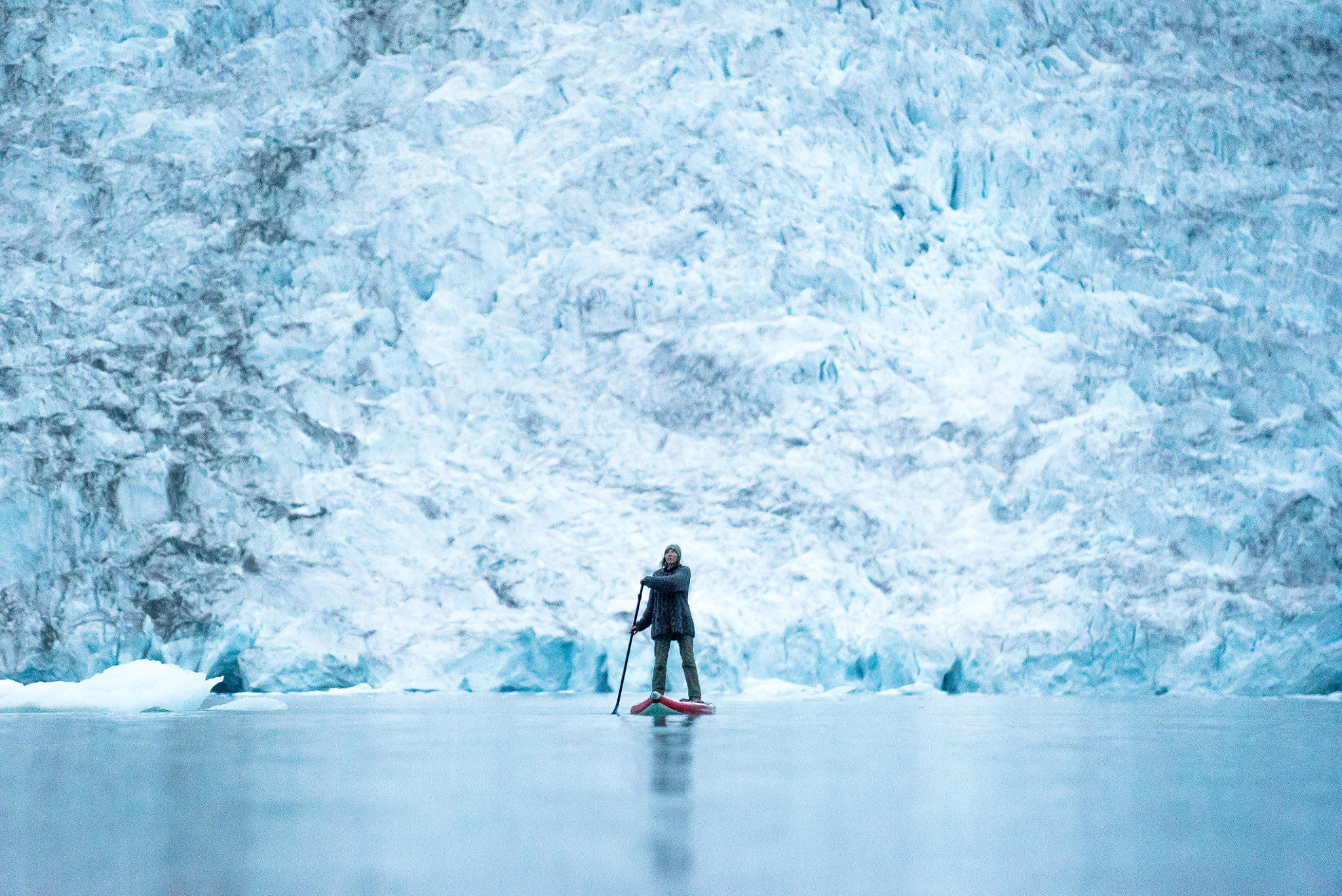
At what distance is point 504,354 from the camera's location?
11633mm

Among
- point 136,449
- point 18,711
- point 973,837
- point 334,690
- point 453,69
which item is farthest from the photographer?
point 453,69

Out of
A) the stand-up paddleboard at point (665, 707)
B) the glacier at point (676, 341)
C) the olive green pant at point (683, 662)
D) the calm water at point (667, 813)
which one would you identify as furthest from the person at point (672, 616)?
the glacier at point (676, 341)

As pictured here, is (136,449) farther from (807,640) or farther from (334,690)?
(807,640)

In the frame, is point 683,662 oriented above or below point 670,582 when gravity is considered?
below

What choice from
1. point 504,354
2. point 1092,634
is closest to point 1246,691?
point 1092,634

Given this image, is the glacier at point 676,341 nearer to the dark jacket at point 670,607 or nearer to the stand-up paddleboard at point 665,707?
the dark jacket at point 670,607

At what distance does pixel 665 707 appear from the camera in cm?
619

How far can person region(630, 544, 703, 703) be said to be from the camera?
249 inches

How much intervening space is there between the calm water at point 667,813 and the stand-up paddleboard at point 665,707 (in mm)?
A: 1337

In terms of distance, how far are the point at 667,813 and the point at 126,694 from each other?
5152mm

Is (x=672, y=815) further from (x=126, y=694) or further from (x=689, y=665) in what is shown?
(x=126, y=694)

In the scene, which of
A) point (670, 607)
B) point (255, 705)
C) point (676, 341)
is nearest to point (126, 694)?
point (255, 705)

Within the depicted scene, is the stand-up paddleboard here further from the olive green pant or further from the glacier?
the glacier

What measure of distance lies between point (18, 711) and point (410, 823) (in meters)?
5.39
